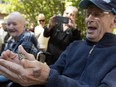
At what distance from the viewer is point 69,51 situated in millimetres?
2406

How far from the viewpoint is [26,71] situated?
146 centimetres

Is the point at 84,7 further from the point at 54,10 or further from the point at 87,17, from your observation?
the point at 54,10

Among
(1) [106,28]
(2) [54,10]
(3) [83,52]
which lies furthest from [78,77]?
(2) [54,10]

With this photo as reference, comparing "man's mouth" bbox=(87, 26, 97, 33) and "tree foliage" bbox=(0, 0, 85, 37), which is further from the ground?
"man's mouth" bbox=(87, 26, 97, 33)

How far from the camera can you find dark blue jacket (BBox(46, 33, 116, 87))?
6.57ft

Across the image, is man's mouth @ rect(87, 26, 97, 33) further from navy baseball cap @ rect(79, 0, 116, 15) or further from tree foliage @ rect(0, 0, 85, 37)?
tree foliage @ rect(0, 0, 85, 37)

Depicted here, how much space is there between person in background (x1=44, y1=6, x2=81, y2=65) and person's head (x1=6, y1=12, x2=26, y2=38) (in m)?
0.60

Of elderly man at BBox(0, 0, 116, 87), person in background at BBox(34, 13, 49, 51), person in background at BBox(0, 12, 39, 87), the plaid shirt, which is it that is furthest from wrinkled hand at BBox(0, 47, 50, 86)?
person in background at BBox(34, 13, 49, 51)

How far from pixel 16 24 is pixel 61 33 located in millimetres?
760

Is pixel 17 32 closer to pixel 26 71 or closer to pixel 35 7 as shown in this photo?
pixel 26 71

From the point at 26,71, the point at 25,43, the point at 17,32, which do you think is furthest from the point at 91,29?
the point at 17,32

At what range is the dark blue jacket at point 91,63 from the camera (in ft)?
6.57

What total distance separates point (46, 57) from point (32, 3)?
8.38m

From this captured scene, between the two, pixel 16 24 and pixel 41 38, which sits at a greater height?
pixel 16 24
